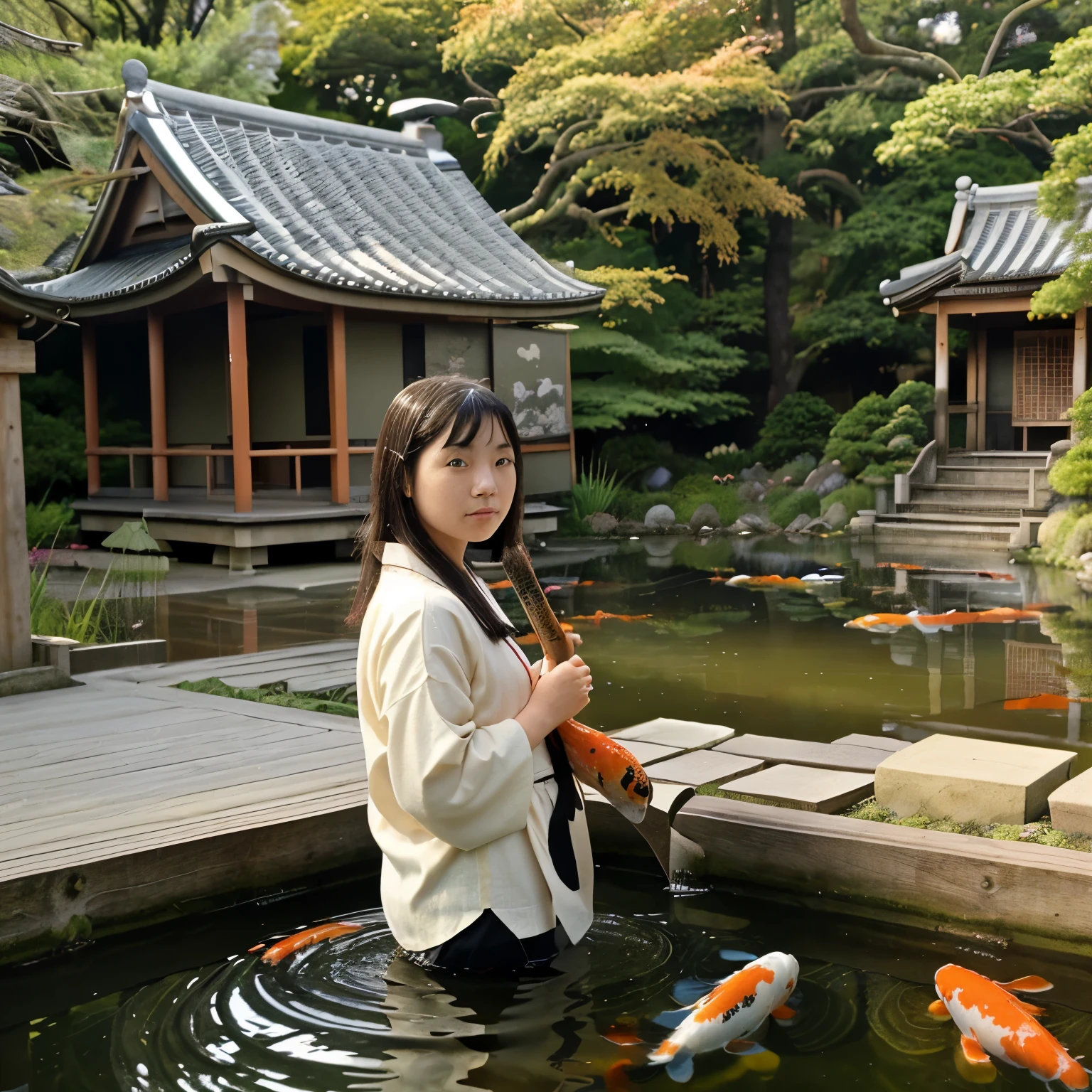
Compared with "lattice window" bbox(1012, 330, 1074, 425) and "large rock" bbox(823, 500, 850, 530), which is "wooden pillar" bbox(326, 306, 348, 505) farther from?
"lattice window" bbox(1012, 330, 1074, 425)

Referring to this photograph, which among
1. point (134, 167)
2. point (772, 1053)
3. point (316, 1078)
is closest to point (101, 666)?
point (316, 1078)

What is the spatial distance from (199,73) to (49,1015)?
1966cm

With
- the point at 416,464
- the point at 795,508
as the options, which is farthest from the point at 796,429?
the point at 416,464

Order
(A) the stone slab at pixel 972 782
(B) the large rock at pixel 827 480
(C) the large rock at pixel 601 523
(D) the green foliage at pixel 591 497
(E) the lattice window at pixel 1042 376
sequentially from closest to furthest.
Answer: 1. (A) the stone slab at pixel 972 782
2. (C) the large rock at pixel 601 523
3. (D) the green foliage at pixel 591 497
4. (B) the large rock at pixel 827 480
5. (E) the lattice window at pixel 1042 376

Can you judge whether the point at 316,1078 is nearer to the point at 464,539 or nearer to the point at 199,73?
the point at 464,539

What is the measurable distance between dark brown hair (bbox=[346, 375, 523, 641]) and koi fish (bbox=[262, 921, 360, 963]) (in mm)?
986

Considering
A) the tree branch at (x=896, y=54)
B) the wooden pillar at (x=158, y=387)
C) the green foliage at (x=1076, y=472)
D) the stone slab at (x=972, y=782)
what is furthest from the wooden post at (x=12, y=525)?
the tree branch at (x=896, y=54)

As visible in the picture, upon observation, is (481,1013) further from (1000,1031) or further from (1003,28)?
(1003,28)

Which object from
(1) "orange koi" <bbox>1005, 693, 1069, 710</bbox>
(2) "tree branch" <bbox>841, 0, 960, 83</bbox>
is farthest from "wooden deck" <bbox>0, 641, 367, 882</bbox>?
(2) "tree branch" <bbox>841, 0, 960, 83</bbox>

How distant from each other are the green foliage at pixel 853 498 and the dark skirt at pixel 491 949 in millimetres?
15138

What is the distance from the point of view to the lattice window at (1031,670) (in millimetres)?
6633

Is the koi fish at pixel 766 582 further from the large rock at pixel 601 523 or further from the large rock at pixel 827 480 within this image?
the large rock at pixel 827 480

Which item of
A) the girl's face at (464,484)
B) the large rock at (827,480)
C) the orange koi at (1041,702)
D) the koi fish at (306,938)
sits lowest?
the orange koi at (1041,702)

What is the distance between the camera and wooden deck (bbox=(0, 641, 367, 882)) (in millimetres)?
3383
